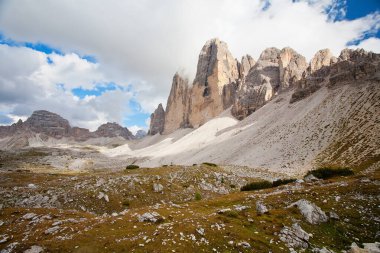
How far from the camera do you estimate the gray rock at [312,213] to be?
19344 millimetres

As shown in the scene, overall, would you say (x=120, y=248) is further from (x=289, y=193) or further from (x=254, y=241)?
(x=289, y=193)

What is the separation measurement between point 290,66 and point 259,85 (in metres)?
21.6

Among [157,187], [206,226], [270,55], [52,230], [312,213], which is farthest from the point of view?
[270,55]

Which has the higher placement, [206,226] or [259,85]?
[259,85]

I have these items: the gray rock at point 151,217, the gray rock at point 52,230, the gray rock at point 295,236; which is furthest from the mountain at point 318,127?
the gray rock at point 52,230

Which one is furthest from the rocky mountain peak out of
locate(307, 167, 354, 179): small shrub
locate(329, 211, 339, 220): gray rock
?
locate(329, 211, 339, 220): gray rock

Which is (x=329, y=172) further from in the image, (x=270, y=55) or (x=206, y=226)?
(x=270, y=55)

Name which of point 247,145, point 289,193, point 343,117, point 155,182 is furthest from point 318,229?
point 247,145

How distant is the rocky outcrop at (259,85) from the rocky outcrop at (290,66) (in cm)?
646

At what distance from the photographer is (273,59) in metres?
187

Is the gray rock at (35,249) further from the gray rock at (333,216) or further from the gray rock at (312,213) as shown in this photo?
the gray rock at (333,216)

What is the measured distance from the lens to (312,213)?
64.7 feet

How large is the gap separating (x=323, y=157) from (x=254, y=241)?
6128cm

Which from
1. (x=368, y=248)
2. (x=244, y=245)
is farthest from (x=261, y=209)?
(x=368, y=248)
